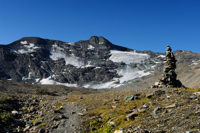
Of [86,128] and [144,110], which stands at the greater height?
[144,110]

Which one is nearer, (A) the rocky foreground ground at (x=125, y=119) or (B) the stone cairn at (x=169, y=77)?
(A) the rocky foreground ground at (x=125, y=119)

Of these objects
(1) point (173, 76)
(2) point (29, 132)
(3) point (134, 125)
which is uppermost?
(1) point (173, 76)

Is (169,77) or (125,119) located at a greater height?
(169,77)

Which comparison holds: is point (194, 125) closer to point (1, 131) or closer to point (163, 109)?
point (163, 109)

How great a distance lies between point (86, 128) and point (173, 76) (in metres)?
28.3

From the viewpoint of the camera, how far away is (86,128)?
15547mm

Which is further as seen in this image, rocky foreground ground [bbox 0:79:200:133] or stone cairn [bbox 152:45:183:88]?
stone cairn [bbox 152:45:183:88]

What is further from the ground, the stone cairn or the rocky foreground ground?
the stone cairn

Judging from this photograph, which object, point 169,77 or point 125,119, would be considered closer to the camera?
point 125,119

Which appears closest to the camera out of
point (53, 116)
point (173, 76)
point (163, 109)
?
point (163, 109)

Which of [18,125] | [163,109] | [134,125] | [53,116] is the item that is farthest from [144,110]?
[18,125]

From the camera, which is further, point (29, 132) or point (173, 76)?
point (173, 76)

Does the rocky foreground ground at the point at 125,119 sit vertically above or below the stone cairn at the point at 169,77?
below

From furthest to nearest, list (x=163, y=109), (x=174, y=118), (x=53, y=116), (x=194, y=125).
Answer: (x=53, y=116), (x=163, y=109), (x=174, y=118), (x=194, y=125)
